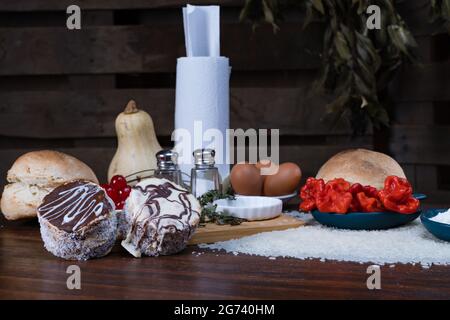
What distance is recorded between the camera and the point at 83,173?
167cm

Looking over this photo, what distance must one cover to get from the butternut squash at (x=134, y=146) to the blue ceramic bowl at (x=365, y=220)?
555 mm

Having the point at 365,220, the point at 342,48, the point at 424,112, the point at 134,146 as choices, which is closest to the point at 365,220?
the point at 365,220

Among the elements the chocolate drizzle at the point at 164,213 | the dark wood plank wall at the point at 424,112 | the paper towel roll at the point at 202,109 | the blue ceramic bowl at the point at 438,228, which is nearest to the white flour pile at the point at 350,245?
the blue ceramic bowl at the point at 438,228

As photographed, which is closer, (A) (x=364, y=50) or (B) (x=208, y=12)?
(B) (x=208, y=12)

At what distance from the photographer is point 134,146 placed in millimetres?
1883

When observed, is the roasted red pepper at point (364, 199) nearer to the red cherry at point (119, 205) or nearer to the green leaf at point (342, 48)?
the red cherry at point (119, 205)

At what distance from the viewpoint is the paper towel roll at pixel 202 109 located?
180 centimetres

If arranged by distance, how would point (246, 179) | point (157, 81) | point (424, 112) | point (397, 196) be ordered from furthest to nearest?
point (157, 81) → point (424, 112) → point (246, 179) → point (397, 196)

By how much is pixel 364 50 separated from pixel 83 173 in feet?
3.72

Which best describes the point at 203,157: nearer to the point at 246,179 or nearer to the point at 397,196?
the point at 246,179

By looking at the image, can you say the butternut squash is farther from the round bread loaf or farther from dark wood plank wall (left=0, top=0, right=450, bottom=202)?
dark wood plank wall (left=0, top=0, right=450, bottom=202)

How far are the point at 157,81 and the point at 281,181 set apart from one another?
1337 mm
